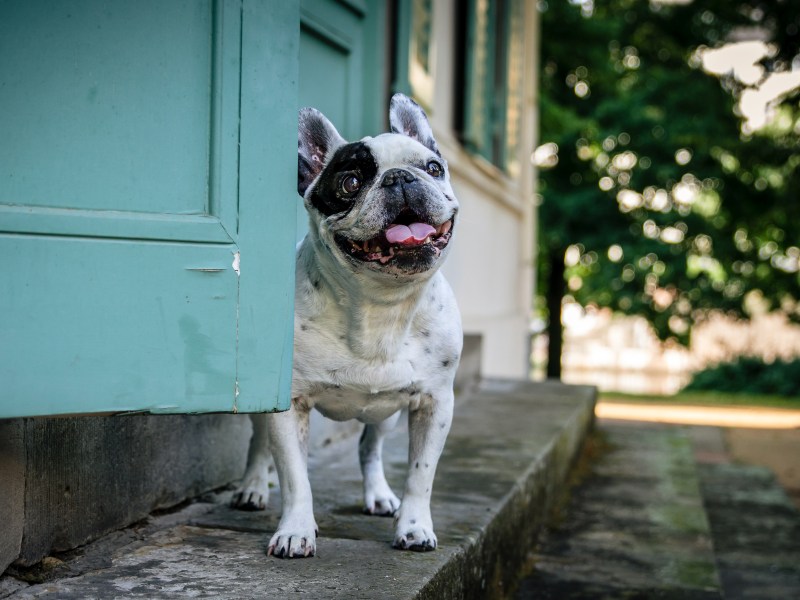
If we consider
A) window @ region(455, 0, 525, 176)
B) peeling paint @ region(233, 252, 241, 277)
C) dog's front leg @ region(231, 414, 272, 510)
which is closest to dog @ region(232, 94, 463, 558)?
peeling paint @ region(233, 252, 241, 277)

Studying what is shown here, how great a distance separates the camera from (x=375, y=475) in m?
3.08

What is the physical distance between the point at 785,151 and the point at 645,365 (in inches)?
611

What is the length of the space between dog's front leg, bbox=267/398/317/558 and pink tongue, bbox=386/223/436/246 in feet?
1.83

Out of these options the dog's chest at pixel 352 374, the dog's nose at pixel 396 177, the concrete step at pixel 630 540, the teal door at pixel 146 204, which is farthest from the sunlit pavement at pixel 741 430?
the teal door at pixel 146 204

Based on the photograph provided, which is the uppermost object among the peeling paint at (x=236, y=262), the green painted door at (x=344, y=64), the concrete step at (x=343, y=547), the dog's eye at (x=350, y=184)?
the green painted door at (x=344, y=64)

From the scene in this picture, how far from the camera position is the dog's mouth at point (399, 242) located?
2.30 meters

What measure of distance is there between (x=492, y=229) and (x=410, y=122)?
6345 millimetres

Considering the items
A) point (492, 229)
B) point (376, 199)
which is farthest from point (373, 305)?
point (492, 229)

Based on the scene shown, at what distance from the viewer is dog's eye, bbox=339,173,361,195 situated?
2373 mm

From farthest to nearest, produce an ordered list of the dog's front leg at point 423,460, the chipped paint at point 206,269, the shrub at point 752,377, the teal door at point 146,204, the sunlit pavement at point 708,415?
the shrub at point 752,377 < the sunlit pavement at point 708,415 < the dog's front leg at point 423,460 < the chipped paint at point 206,269 < the teal door at point 146,204

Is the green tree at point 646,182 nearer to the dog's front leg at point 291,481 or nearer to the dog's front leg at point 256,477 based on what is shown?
the dog's front leg at point 256,477

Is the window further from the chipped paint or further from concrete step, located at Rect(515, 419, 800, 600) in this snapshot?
the chipped paint

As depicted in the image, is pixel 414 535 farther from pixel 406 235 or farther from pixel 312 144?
pixel 312 144

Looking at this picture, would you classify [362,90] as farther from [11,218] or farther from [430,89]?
[11,218]
